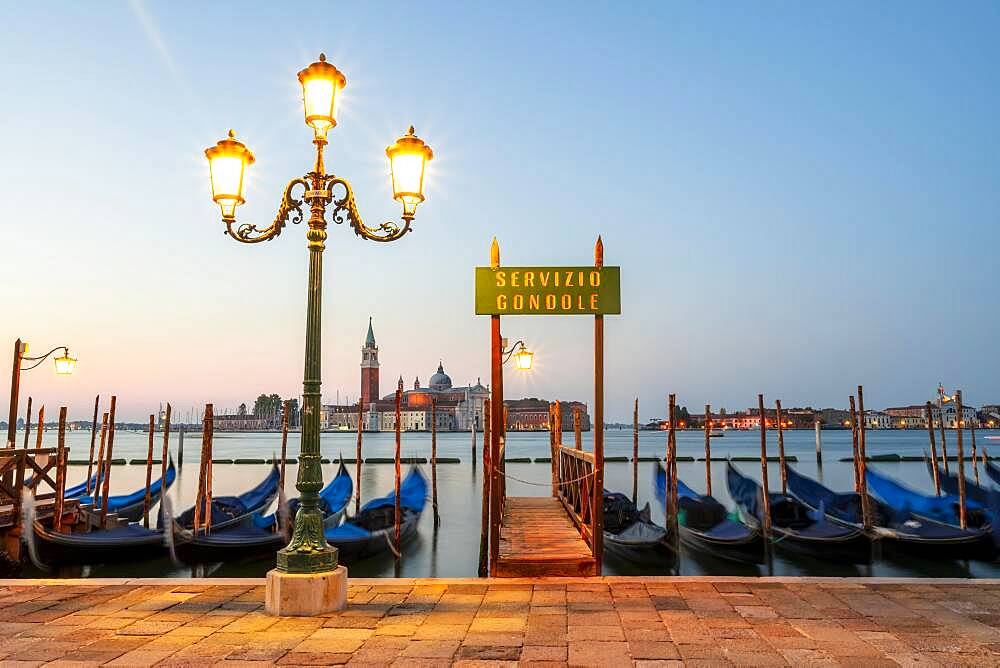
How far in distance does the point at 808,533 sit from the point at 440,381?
14654 cm

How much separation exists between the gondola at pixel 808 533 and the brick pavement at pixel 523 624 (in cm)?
576

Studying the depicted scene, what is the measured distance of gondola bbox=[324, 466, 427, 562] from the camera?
11.2 metres

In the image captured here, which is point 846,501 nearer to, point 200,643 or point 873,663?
point 873,663

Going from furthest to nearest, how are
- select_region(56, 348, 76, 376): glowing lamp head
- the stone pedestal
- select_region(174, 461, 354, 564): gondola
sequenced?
select_region(56, 348, 76, 376): glowing lamp head, select_region(174, 461, 354, 564): gondola, the stone pedestal

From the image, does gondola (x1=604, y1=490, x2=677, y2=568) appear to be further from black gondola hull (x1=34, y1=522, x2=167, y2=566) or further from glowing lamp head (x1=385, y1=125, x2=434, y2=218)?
glowing lamp head (x1=385, y1=125, x2=434, y2=218)

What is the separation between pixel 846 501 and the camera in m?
14.2

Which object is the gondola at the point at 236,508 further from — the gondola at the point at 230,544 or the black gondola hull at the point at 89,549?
the gondola at the point at 230,544

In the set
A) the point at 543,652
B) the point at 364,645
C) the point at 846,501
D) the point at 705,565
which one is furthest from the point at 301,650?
the point at 846,501

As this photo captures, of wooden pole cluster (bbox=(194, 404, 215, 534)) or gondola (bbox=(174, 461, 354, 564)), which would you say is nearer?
gondola (bbox=(174, 461, 354, 564))

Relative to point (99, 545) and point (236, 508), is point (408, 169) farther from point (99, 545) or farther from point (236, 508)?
point (236, 508)

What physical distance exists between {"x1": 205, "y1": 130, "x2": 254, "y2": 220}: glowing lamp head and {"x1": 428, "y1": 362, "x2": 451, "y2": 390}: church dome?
15179cm

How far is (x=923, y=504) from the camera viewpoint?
532 inches

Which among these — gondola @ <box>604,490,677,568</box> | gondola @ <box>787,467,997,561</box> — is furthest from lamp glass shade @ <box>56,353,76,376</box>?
gondola @ <box>787,467,997,561</box>

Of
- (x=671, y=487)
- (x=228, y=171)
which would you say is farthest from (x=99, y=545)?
(x=671, y=487)
